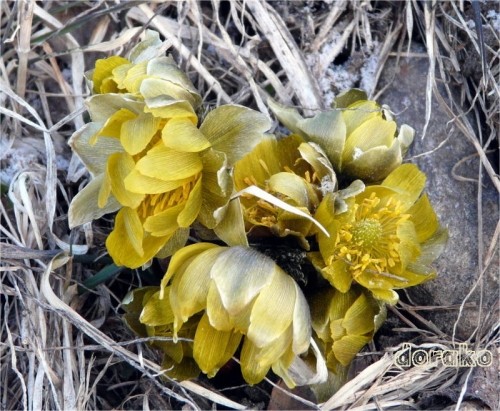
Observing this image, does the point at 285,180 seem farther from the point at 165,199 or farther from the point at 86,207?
the point at 86,207

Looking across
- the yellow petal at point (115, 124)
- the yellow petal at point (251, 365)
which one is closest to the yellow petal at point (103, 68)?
the yellow petal at point (115, 124)

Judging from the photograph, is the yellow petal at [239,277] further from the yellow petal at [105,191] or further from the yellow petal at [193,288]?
the yellow petal at [105,191]

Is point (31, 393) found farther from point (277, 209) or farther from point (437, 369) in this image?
point (437, 369)

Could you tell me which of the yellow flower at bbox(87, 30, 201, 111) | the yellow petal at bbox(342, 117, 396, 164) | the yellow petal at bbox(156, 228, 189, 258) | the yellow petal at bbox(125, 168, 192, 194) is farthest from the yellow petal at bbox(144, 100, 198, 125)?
the yellow petal at bbox(342, 117, 396, 164)

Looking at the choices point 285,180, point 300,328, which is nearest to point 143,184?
point 285,180

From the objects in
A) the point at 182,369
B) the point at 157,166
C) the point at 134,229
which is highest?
the point at 157,166
